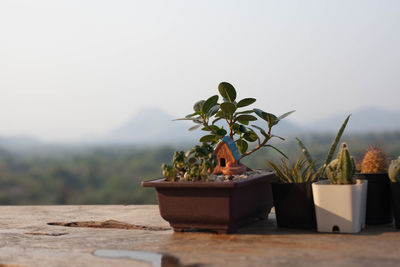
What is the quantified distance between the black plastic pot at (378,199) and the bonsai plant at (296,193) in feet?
1.05

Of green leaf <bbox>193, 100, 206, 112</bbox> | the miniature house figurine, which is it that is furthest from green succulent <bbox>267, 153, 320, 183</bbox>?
green leaf <bbox>193, 100, 206, 112</bbox>

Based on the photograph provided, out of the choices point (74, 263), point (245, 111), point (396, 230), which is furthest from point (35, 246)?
point (396, 230)

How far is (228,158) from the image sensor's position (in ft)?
11.4

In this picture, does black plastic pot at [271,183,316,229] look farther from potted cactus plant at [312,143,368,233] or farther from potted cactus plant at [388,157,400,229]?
potted cactus plant at [388,157,400,229]

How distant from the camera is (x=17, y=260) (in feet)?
8.66

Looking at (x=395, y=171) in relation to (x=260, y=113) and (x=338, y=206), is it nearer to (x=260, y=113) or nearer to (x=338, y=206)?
(x=338, y=206)

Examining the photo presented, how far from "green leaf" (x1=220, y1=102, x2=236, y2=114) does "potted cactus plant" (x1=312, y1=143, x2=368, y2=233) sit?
0.74 m

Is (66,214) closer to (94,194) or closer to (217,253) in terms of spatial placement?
(217,253)

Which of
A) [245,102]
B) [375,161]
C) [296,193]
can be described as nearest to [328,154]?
[375,161]

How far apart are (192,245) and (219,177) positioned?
616 millimetres

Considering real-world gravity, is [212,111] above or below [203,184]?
above

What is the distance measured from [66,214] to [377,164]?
8.18ft

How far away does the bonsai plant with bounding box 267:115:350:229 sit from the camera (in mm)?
3174

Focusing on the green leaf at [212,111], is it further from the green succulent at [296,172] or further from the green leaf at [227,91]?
the green succulent at [296,172]
